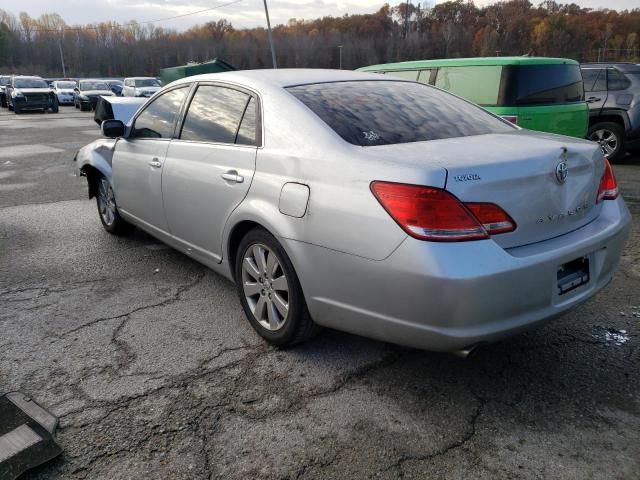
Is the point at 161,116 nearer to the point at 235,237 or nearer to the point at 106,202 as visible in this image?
the point at 235,237

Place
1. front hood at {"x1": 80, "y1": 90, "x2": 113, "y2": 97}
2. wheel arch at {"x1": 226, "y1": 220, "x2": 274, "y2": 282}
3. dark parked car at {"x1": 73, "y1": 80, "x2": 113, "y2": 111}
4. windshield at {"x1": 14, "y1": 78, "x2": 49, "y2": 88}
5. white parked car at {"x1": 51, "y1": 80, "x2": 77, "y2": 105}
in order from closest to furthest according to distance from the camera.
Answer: wheel arch at {"x1": 226, "y1": 220, "x2": 274, "y2": 282} < dark parked car at {"x1": 73, "y1": 80, "x2": 113, "y2": 111} < front hood at {"x1": 80, "y1": 90, "x2": 113, "y2": 97} < windshield at {"x1": 14, "y1": 78, "x2": 49, "y2": 88} < white parked car at {"x1": 51, "y1": 80, "x2": 77, "y2": 105}

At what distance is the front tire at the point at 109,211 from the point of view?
5297 mm

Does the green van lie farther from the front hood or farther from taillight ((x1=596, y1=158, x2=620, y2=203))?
the front hood

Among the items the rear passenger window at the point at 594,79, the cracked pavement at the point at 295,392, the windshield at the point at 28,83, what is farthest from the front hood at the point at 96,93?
the cracked pavement at the point at 295,392

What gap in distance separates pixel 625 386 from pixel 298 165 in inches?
78.4

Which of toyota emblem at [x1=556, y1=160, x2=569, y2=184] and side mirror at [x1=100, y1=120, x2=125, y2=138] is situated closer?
toyota emblem at [x1=556, y1=160, x2=569, y2=184]

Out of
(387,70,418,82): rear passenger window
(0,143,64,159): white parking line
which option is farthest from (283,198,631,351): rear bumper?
(0,143,64,159): white parking line

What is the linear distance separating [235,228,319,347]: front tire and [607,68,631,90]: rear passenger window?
8724 millimetres

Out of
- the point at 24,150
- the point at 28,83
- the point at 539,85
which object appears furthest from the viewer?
the point at 28,83

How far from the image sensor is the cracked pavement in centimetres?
225

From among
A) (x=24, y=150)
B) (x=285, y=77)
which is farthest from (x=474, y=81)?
(x=24, y=150)

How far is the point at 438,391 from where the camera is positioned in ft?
8.98

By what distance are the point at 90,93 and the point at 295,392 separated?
98.0 feet

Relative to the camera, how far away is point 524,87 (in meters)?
6.82
